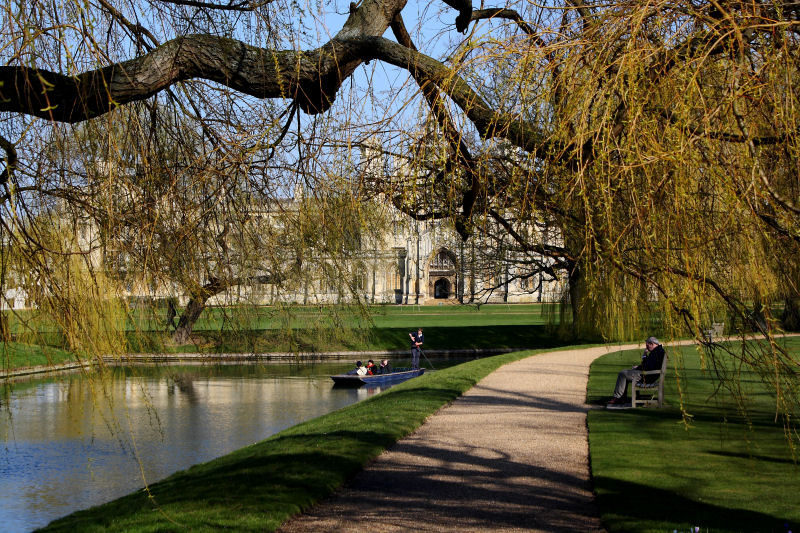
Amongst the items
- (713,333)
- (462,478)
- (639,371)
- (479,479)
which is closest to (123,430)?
(462,478)

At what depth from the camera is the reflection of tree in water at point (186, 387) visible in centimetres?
1783

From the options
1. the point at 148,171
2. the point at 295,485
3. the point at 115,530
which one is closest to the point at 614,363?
the point at 295,485

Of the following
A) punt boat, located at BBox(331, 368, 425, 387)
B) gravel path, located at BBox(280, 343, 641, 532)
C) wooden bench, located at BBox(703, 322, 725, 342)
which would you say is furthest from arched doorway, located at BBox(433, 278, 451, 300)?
wooden bench, located at BBox(703, 322, 725, 342)

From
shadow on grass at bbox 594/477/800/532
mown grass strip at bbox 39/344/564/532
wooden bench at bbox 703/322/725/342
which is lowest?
mown grass strip at bbox 39/344/564/532

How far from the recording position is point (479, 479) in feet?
22.9

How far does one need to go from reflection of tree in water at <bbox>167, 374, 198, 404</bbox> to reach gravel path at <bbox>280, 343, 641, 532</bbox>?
324 inches

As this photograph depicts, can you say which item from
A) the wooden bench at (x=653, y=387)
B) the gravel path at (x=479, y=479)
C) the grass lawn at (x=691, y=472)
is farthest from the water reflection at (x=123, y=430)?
the wooden bench at (x=653, y=387)

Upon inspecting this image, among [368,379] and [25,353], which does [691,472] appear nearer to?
[25,353]

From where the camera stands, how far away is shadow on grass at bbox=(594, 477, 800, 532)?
5121 millimetres

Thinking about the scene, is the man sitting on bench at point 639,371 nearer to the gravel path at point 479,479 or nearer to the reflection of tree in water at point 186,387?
the gravel path at point 479,479

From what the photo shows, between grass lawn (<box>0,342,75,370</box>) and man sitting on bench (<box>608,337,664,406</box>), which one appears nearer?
grass lawn (<box>0,342,75,370</box>)

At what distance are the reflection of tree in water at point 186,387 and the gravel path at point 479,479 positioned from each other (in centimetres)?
823

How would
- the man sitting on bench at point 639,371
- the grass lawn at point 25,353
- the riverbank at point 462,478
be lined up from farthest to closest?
the man sitting on bench at point 639,371
the riverbank at point 462,478
the grass lawn at point 25,353

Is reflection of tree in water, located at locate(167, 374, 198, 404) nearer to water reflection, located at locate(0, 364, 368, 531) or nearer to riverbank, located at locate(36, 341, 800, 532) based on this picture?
water reflection, located at locate(0, 364, 368, 531)
